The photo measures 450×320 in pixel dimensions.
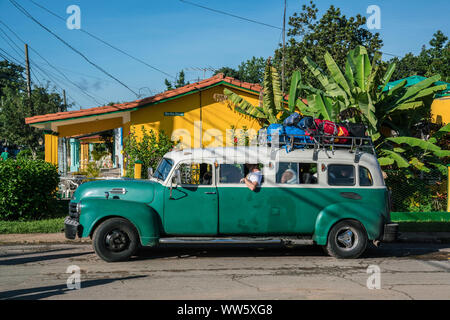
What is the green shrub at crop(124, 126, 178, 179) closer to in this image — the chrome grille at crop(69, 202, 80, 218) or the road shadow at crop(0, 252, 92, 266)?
the road shadow at crop(0, 252, 92, 266)

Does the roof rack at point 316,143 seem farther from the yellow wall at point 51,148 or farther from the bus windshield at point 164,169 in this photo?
the yellow wall at point 51,148

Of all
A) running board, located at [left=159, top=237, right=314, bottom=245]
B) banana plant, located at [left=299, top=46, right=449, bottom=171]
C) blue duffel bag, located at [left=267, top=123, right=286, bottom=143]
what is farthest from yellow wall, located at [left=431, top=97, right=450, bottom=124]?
running board, located at [left=159, top=237, right=314, bottom=245]

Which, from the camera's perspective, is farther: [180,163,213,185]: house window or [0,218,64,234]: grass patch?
[0,218,64,234]: grass patch

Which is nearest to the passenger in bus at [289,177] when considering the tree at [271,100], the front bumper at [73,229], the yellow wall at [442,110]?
the front bumper at [73,229]

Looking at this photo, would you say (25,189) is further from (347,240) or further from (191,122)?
(347,240)

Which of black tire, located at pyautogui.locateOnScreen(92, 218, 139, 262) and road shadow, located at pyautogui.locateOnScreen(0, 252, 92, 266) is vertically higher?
black tire, located at pyautogui.locateOnScreen(92, 218, 139, 262)

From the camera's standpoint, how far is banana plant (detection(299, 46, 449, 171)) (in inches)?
538

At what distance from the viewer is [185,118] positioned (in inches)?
659

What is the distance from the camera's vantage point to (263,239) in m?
8.25

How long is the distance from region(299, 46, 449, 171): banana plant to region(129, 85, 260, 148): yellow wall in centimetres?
324

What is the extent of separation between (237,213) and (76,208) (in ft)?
9.64

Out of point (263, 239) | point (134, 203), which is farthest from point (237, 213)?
point (134, 203)

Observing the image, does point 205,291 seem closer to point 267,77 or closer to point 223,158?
point 223,158

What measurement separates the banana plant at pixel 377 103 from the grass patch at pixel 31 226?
868cm
